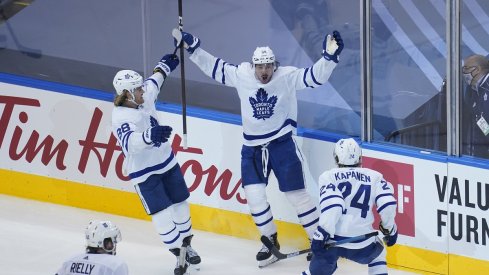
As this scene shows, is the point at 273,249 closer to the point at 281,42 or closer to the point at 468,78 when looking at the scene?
the point at 281,42

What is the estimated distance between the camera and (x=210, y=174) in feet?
30.9

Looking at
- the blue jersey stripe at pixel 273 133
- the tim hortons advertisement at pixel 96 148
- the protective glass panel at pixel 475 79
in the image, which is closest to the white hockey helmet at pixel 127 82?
the blue jersey stripe at pixel 273 133

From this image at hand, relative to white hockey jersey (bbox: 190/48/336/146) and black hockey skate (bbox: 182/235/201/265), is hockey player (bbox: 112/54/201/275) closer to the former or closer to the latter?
black hockey skate (bbox: 182/235/201/265)

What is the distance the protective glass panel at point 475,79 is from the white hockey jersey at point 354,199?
1.02 meters

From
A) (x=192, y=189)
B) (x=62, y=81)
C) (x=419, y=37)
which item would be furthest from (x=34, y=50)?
(x=419, y=37)

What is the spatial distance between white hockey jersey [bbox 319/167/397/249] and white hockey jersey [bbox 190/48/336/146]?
113cm

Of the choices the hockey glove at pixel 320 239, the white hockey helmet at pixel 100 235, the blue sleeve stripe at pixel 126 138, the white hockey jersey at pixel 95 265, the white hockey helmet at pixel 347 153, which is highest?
the blue sleeve stripe at pixel 126 138

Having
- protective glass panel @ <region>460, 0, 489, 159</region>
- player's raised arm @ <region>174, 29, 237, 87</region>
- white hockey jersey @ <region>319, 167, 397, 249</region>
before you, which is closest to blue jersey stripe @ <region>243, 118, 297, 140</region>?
player's raised arm @ <region>174, 29, 237, 87</region>

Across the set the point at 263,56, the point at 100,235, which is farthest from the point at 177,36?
the point at 100,235

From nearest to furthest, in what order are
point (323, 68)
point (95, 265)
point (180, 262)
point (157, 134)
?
point (95, 265) < point (157, 134) < point (323, 68) < point (180, 262)

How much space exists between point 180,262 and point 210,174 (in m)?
0.92

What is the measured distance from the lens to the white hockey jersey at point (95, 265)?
6.31m

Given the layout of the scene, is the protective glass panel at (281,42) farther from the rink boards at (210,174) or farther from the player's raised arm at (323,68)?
the player's raised arm at (323,68)

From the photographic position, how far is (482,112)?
8359mm
